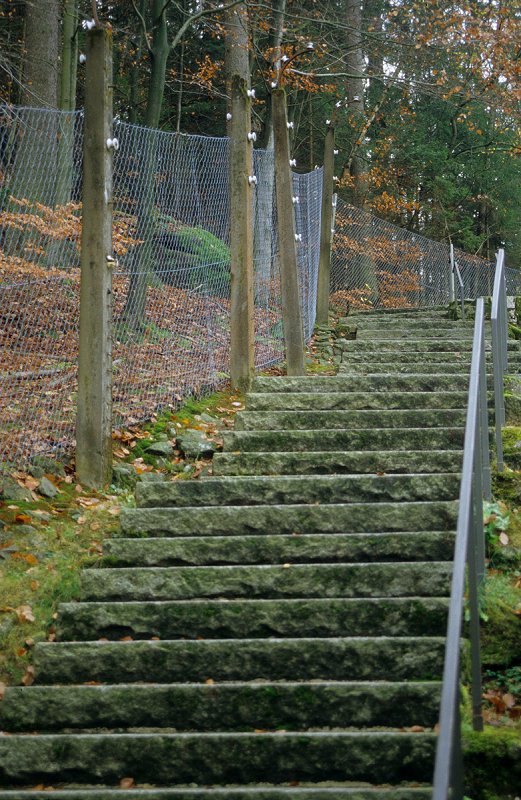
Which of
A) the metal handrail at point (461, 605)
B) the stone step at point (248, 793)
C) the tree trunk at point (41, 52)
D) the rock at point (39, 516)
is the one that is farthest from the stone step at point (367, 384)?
the tree trunk at point (41, 52)

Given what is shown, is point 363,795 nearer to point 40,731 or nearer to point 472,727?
point 472,727

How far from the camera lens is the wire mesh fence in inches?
289

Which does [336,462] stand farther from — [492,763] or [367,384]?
[492,763]

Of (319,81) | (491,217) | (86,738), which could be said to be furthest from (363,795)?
(491,217)

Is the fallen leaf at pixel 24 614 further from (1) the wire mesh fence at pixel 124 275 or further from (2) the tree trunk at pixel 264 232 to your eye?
(2) the tree trunk at pixel 264 232

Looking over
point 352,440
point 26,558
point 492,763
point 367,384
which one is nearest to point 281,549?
point 352,440

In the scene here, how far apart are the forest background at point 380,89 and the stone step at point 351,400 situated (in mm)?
9653

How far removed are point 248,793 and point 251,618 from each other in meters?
1.05

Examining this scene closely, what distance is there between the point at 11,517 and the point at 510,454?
10.1 feet

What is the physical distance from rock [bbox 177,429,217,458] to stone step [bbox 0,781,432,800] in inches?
138

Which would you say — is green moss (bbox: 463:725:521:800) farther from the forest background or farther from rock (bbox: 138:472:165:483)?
the forest background

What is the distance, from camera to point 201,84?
18.9 metres

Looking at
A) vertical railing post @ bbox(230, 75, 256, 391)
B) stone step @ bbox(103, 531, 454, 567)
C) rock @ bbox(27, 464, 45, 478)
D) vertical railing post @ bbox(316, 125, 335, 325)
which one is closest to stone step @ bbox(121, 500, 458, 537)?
stone step @ bbox(103, 531, 454, 567)

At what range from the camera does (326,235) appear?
13.0 metres
